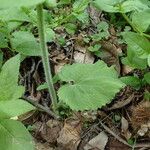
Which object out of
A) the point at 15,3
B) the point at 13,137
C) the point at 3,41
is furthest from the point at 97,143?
the point at 15,3

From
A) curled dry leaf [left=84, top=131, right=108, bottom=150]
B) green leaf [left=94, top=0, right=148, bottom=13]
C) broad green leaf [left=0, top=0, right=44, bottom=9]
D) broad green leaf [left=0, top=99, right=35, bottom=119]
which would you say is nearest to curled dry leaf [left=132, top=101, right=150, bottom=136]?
curled dry leaf [left=84, top=131, right=108, bottom=150]

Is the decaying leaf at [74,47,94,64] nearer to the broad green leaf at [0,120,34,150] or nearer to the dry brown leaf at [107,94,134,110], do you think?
the dry brown leaf at [107,94,134,110]

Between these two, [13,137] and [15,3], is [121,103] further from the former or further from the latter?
[15,3]

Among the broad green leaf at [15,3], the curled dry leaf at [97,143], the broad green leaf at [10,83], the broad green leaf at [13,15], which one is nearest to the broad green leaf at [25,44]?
the broad green leaf at [13,15]

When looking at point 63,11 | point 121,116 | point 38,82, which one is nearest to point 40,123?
point 38,82

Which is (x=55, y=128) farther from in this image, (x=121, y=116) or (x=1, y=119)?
(x=1, y=119)

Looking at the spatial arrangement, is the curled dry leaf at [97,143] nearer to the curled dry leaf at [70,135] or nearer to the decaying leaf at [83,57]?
the curled dry leaf at [70,135]
